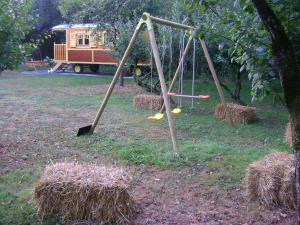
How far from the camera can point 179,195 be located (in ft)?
14.3

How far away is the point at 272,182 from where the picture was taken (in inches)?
154

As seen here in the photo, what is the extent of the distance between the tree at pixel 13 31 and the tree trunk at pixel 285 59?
11.1 ft

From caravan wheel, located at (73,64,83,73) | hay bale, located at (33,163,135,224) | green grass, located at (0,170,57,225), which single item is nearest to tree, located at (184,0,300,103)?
hay bale, located at (33,163,135,224)

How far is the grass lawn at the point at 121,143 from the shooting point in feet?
15.8

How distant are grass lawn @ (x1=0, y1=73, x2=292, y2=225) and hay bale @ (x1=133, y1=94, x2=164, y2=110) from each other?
36 centimetres

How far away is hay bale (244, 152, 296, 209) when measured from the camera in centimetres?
386

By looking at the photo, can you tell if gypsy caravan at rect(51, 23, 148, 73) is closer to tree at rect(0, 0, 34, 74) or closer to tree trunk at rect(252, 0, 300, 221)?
tree at rect(0, 0, 34, 74)

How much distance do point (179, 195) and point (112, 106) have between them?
697 cm

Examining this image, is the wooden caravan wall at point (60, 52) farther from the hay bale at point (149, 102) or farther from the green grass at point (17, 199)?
the green grass at point (17, 199)

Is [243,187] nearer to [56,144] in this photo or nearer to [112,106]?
[56,144]

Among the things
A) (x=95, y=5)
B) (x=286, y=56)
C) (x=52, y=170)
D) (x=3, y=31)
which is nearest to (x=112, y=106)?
(x=95, y=5)

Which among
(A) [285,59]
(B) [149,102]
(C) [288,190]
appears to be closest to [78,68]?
(B) [149,102]

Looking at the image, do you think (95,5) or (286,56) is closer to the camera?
(286,56)

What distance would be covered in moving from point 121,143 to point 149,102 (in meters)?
4.07
